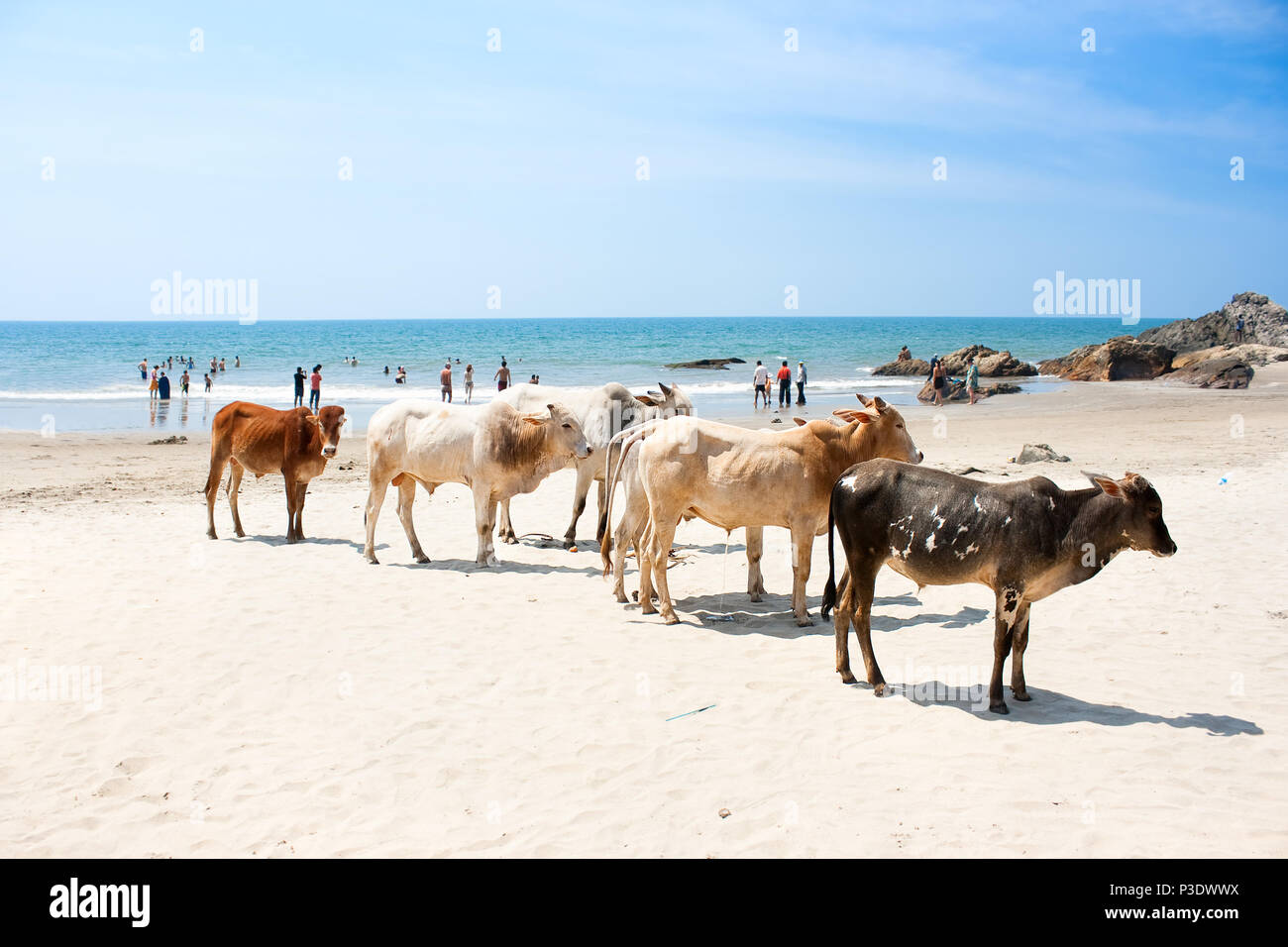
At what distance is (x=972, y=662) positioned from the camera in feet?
24.8

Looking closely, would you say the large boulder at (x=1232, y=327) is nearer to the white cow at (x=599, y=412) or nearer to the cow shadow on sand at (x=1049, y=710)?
the white cow at (x=599, y=412)

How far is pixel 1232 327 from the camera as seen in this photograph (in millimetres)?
60125

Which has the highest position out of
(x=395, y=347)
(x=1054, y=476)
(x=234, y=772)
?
(x=395, y=347)

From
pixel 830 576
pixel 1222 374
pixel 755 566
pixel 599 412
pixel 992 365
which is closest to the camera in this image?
pixel 830 576

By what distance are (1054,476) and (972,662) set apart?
942 cm

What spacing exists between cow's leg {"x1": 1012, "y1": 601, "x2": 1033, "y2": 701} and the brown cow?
8498 mm

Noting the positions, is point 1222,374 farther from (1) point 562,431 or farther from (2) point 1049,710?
(2) point 1049,710

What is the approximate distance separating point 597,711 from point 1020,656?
2.93 metres

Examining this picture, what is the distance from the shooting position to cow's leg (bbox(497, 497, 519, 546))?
12.7 m

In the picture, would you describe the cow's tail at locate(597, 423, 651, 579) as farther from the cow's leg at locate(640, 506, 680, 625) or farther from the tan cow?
the cow's leg at locate(640, 506, 680, 625)

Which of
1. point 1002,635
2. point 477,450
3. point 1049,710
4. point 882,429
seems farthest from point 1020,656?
point 477,450

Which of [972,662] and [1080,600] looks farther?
[1080,600]

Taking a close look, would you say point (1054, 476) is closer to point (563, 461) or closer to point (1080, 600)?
point (1080, 600)

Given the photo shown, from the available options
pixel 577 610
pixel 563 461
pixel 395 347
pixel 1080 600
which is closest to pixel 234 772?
pixel 577 610
